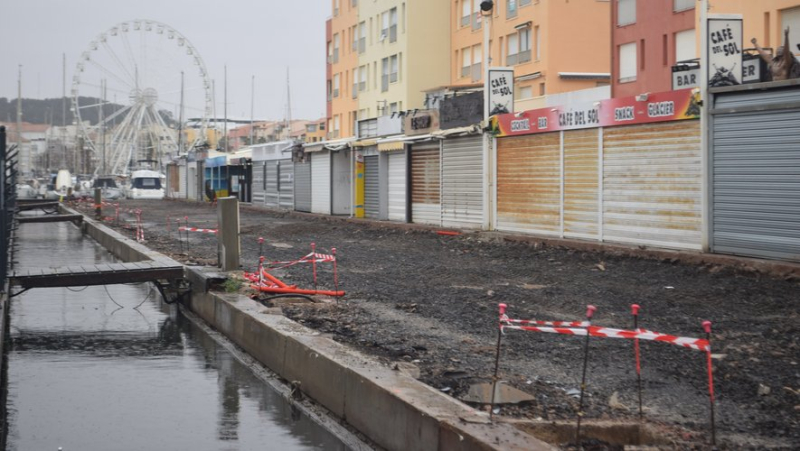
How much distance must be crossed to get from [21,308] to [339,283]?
4984mm

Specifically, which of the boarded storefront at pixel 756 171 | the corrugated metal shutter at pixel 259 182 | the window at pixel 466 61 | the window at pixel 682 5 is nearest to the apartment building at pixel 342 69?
the window at pixel 466 61

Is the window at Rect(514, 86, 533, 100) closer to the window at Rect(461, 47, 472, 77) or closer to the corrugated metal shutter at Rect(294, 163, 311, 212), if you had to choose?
the window at Rect(461, 47, 472, 77)

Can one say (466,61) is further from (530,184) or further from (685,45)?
(530,184)

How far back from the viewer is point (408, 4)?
226 ft

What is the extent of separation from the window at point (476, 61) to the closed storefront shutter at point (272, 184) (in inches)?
562

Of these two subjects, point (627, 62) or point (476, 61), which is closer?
point (627, 62)

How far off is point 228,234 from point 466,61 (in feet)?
171

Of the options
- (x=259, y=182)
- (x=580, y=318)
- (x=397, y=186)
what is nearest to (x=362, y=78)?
(x=259, y=182)

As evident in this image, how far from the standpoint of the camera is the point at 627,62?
45188mm

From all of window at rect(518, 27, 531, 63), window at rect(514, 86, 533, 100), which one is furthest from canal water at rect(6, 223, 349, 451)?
window at rect(518, 27, 531, 63)

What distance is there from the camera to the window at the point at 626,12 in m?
44.7

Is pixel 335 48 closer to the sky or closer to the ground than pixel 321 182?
closer to the sky

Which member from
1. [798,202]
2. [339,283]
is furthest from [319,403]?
[798,202]

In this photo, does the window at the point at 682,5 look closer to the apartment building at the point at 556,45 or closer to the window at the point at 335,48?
the apartment building at the point at 556,45
